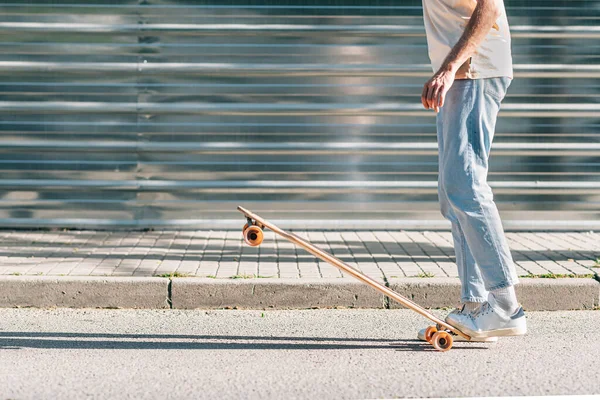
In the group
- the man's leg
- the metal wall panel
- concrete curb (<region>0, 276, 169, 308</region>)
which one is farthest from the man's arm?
the metal wall panel

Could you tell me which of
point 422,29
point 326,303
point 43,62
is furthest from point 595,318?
point 43,62

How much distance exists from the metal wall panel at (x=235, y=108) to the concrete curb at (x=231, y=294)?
2.98m

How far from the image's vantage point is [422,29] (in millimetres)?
9086

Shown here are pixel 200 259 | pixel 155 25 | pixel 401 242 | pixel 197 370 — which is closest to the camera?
pixel 197 370

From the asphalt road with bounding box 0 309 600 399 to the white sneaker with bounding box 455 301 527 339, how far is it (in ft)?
0.36

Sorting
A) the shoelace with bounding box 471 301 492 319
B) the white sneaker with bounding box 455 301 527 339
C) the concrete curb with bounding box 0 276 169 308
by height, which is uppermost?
the shoelace with bounding box 471 301 492 319

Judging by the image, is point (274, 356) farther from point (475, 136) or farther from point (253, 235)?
point (475, 136)

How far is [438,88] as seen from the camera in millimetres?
4547

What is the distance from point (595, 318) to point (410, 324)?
1.24 m

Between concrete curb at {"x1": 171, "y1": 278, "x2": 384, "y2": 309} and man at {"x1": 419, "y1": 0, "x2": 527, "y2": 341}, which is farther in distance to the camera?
concrete curb at {"x1": 171, "y1": 278, "x2": 384, "y2": 309}

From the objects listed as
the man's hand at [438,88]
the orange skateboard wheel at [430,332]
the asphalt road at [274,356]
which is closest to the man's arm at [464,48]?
the man's hand at [438,88]

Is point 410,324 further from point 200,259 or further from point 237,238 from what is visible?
point 237,238

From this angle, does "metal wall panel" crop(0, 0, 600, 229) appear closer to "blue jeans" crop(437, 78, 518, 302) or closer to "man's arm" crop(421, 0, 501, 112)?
"blue jeans" crop(437, 78, 518, 302)

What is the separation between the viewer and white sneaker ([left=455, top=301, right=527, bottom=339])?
4.79 metres
